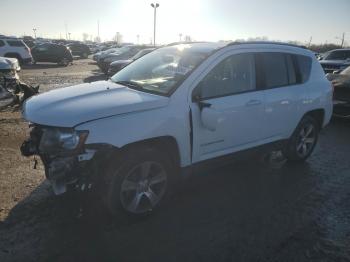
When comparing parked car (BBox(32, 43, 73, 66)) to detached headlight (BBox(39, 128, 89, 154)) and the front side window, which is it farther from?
detached headlight (BBox(39, 128, 89, 154))

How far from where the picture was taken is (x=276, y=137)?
17.4 ft

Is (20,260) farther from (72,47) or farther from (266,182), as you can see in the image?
(72,47)

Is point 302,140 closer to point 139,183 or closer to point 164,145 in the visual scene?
point 164,145

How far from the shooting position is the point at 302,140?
19.7ft

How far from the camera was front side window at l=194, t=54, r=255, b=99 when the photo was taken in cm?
421

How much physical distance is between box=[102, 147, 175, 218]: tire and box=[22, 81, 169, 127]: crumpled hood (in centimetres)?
47

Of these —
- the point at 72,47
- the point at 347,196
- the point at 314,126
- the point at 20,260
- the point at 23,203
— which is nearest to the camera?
the point at 20,260

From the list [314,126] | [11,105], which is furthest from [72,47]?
[314,126]

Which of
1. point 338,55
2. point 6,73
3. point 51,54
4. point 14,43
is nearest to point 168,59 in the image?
point 6,73

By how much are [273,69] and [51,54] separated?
84.4 feet

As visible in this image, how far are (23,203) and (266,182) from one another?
3.28 metres

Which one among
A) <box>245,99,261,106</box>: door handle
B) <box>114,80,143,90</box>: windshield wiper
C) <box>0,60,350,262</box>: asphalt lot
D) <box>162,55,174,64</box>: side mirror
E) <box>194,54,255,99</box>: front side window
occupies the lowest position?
<box>0,60,350,262</box>: asphalt lot

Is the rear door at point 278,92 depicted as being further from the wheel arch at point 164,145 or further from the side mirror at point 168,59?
the wheel arch at point 164,145

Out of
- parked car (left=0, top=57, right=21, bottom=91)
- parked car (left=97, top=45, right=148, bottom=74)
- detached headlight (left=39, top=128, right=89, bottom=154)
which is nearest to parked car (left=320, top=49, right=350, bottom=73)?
parked car (left=97, top=45, right=148, bottom=74)
